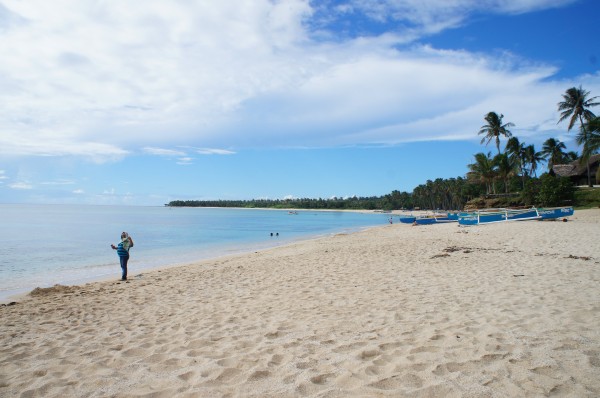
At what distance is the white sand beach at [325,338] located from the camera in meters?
3.35

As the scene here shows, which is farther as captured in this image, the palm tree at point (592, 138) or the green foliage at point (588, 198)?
the green foliage at point (588, 198)

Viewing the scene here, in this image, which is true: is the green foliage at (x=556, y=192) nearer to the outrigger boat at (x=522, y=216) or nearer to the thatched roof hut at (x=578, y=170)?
the thatched roof hut at (x=578, y=170)

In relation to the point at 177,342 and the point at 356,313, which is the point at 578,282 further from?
the point at 177,342

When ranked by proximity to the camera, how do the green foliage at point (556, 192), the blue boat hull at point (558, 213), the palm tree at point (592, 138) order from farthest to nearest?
the green foliage at point (556, 192), the palm tree at point (592, 138), the blue boat hull at point (558, 213)

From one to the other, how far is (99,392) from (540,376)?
14.0 feet

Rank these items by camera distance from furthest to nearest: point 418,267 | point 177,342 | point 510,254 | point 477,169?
point 477,169 < point 510,254 < point 418,267 < point 177,342

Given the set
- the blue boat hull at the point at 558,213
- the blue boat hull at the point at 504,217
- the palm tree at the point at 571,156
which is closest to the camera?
the blue boat hull at the point at 558,213

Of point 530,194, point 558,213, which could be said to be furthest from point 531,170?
point 558,213

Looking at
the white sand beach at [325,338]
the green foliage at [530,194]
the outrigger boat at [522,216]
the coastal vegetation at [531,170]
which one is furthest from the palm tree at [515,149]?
the white sand beach at [325,338]

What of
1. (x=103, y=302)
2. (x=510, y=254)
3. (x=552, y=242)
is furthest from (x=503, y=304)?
(x=552, y=242)

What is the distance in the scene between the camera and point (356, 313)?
5680 mm

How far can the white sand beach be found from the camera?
11.0 ft

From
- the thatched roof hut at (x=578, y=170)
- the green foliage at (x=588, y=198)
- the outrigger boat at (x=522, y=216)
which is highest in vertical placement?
the thatched roof hut at (x=578, y=170)

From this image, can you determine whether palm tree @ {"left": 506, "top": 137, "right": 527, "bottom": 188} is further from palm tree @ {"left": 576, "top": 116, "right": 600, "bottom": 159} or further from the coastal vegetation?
palm tree @ {"left": 576, "top": 116, "right": 600, "bottom": 159}
